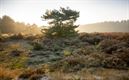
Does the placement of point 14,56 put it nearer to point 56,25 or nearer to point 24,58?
point 24,58

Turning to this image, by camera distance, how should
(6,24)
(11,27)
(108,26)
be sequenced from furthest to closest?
(108,26)
(11,27)
(6,24)

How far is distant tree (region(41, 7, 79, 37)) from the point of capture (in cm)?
2920

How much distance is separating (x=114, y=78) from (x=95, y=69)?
2.82 metres

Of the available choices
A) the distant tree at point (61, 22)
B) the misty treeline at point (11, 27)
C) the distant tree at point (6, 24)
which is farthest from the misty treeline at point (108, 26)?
the distant tree at point (61, 22)

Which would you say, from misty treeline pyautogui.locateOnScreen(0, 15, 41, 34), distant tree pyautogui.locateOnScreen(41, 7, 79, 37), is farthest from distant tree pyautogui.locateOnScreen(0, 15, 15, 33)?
distant tree pyautogui.locateOnScreen(41, 7, 79, 37)

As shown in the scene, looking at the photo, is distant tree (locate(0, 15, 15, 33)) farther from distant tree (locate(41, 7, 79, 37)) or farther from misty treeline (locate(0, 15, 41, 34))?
distant tree (locate(41, 7, 79, 37))

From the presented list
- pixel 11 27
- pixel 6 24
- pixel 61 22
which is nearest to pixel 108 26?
pixel 11 27

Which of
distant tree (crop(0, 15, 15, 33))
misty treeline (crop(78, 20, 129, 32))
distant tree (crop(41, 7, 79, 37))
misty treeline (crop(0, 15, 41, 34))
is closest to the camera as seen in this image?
distant tree (crop(41, 7, 79, 37))

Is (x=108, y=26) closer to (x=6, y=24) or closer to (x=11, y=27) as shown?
(x=11, y=27)

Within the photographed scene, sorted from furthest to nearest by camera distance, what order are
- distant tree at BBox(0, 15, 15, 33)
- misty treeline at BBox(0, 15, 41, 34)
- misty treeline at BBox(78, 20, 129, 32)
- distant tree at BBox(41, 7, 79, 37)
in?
1. misty treeline at BBox(78, 20, 129, 32)
2. distant tree at BBox(0, 15, 15, 33)
3. misty treeline at BBox(0, 15, 41, 34)
4. distant tree at BBox(41, 7, 79, 37)

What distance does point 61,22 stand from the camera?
29.9 meters

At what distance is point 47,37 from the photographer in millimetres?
29391

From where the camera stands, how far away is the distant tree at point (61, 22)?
29.2 meters

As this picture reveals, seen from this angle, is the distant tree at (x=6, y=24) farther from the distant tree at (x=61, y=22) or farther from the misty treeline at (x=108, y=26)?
the misty treeline at (x=108, y=26)
